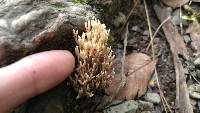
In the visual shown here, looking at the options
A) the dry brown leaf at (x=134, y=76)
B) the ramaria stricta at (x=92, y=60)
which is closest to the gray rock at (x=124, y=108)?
the dry brown leaf at (x=134, y=76)

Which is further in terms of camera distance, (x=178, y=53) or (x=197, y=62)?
(x=178, y=53)

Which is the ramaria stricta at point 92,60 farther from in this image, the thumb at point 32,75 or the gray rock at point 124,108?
the gray rock at point 124,108

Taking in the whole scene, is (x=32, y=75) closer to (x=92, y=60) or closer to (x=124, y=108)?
(x=92, y=60)

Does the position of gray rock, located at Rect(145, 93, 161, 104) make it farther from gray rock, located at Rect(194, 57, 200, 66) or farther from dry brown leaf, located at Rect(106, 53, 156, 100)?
gray rock, located at Rect(194, 57, 200, 66)

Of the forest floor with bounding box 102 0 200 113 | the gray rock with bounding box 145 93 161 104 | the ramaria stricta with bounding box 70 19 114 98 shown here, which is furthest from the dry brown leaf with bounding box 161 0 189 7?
the ramaria stricta with bounding box 70 19 114 98

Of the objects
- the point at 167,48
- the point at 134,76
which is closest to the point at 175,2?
the point at 167,48
